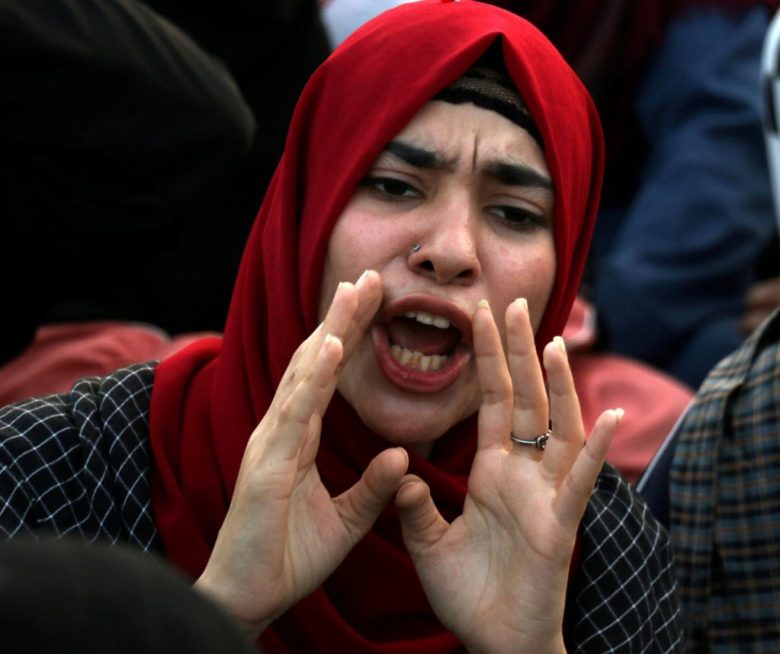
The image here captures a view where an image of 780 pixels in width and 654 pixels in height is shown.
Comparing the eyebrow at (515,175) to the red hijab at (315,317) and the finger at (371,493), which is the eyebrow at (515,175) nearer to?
the red hijab at (315,317)

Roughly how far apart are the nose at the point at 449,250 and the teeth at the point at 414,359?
0.10 metres

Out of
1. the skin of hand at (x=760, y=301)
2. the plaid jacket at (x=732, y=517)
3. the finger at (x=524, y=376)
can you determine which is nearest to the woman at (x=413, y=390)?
the finger at (x=524, y=376)

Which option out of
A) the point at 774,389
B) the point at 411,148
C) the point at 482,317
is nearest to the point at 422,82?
the point at 411,148

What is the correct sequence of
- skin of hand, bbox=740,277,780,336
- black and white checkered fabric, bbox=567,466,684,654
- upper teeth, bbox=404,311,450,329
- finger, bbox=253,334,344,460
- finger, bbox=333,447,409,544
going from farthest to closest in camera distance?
skin of hand, bbox=740,277,780,336 < black and white checkered fabric, bbox=567,466,684,654 < upper teeth, bbox=404,311,450,329 < finger, bbox=333,447,409,544 < finger, bbox=253,334,344,460

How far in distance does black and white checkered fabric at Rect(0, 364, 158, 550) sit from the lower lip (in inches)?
12.6

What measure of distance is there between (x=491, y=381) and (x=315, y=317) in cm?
26

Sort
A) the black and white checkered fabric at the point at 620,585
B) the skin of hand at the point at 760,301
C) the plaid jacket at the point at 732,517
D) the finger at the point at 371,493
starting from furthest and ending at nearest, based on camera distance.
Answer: the skin of hand at the point at 760,301
the plaid jacket at the point at 732,517
the black and white checkered fabric at the point at 620,585
the finger at the point at 371,493

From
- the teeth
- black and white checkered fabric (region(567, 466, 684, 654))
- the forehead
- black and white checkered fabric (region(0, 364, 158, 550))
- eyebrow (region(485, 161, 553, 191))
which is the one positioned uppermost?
the forehead

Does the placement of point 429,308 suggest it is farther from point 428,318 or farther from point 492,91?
point 492,91

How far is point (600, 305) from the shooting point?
342cm

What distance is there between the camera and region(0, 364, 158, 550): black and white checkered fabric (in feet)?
5.65

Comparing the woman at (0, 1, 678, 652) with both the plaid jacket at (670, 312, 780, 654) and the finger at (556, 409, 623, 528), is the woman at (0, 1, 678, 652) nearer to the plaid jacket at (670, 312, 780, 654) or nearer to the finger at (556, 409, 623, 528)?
the finger at (556, 409, 623, 528)

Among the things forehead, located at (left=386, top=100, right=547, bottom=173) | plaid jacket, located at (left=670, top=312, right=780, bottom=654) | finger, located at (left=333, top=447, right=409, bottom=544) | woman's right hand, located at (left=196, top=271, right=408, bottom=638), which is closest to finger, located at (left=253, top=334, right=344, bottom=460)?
woman's right hand, located at (left=196, top=271, right=408, bottom=638)

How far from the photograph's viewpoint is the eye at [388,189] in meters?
1.79
